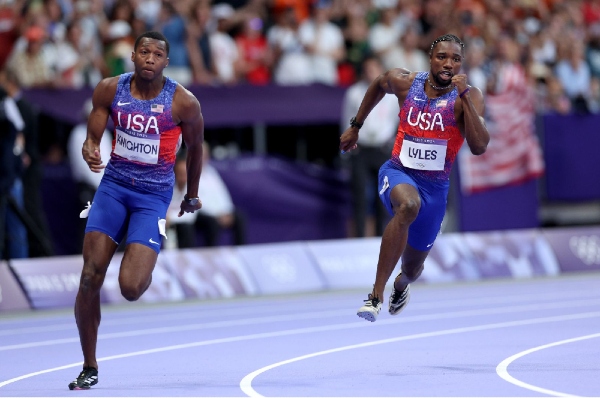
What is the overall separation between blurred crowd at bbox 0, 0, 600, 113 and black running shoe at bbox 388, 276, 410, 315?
6.58m

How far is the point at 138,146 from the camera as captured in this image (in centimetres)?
818

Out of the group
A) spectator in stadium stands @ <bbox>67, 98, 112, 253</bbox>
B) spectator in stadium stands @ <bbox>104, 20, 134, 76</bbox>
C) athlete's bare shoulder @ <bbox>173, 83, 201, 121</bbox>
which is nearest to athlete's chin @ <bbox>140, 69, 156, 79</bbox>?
athlete's bare shoulder @ <bbox>173, 83, 201, 121</bbox>

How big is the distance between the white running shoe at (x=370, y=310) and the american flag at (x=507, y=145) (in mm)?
8679

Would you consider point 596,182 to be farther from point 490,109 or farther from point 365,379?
point 365,379

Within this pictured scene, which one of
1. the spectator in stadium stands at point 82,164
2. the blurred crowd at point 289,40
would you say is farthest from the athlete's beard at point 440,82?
the blurred crowd at point 289,40

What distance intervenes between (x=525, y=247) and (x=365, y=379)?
9326mm

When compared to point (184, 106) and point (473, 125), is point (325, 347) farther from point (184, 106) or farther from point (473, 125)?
point (184, 106)

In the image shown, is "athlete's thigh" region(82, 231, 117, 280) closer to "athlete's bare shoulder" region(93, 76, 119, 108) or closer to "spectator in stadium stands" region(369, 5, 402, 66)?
"athlete's bare shoulder" region(93, 76, 119, 108)

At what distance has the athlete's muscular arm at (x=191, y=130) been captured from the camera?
27.0ft

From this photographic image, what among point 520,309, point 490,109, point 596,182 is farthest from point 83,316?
point 596,182

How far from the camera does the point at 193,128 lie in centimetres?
834

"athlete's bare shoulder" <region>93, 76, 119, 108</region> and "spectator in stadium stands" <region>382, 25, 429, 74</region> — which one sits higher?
"spectator in stadium stands" <region>382, 25, 429, 74</region>

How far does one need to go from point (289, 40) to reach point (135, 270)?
32.1 ft

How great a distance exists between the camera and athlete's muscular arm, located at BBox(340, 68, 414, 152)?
369 inches
